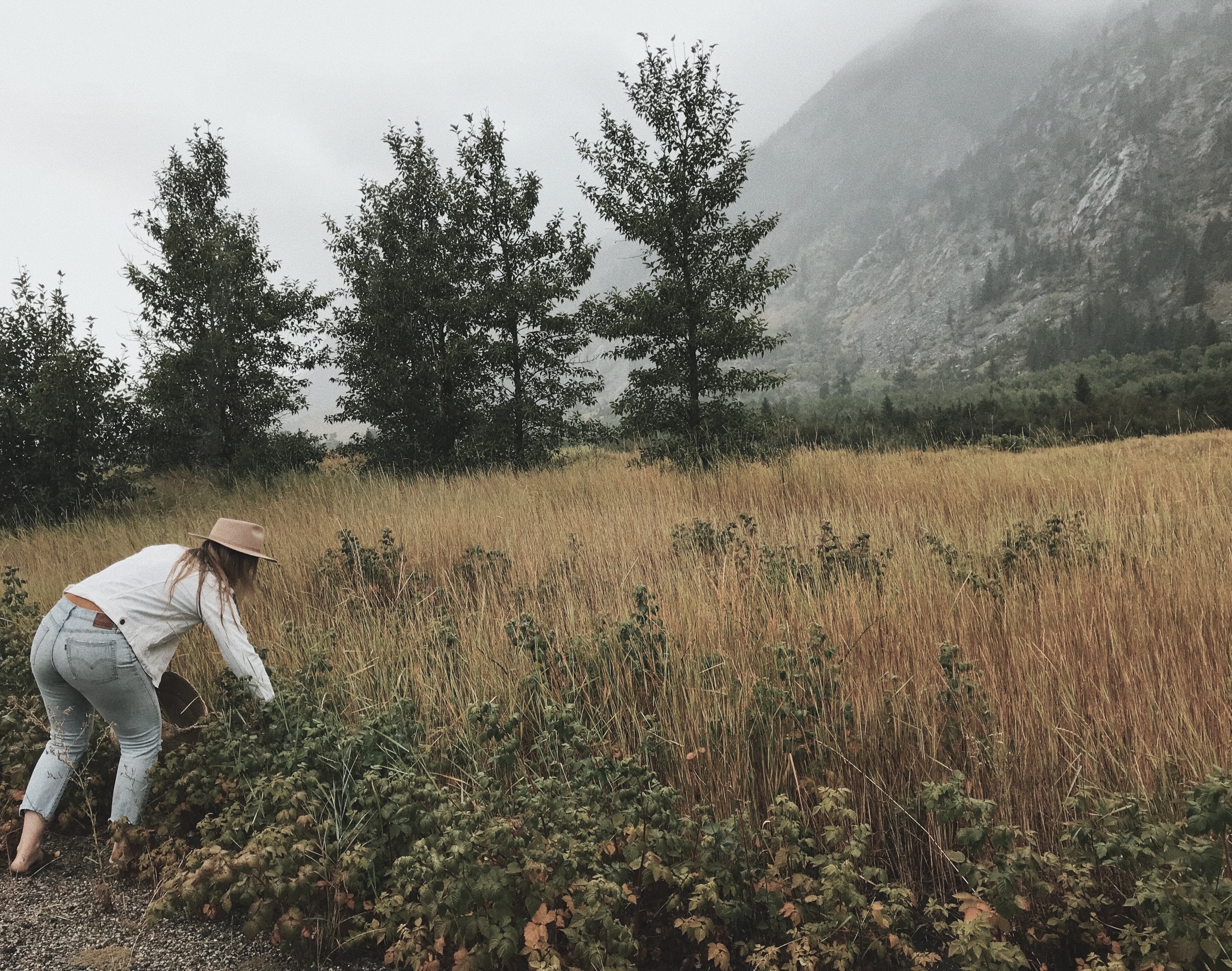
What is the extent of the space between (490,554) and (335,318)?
1126 cm

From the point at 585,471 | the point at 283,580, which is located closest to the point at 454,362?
the point at 585,471

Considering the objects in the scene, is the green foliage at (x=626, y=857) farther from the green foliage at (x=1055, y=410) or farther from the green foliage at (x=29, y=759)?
the green foliage at (x=1055, y=410)

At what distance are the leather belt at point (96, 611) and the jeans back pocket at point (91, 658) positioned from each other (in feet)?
0.19

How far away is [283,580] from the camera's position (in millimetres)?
6184

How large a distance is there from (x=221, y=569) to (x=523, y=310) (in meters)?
11.6

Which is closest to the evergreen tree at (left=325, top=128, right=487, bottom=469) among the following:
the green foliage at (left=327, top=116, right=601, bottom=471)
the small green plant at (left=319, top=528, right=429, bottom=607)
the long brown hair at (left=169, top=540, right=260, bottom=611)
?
the green foliage at (left=327, top=116, right=601, bottom=471)

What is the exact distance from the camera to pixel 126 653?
3.09 metres

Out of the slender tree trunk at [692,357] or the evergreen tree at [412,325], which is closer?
the slender tree trunk at [692,357]

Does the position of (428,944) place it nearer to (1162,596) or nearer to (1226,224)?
(1162,596)

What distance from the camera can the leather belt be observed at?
3062mm

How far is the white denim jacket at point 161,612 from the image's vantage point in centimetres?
310

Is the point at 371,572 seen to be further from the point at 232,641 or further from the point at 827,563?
the point at 827,563

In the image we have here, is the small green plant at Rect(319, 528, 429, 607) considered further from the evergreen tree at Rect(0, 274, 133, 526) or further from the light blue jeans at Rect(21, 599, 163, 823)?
the evergreen tree at Rect(0, 274, 133, 526)

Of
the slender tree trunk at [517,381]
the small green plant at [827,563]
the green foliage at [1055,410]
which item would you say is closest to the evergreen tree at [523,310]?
the slender tree trunk at [517,381]
